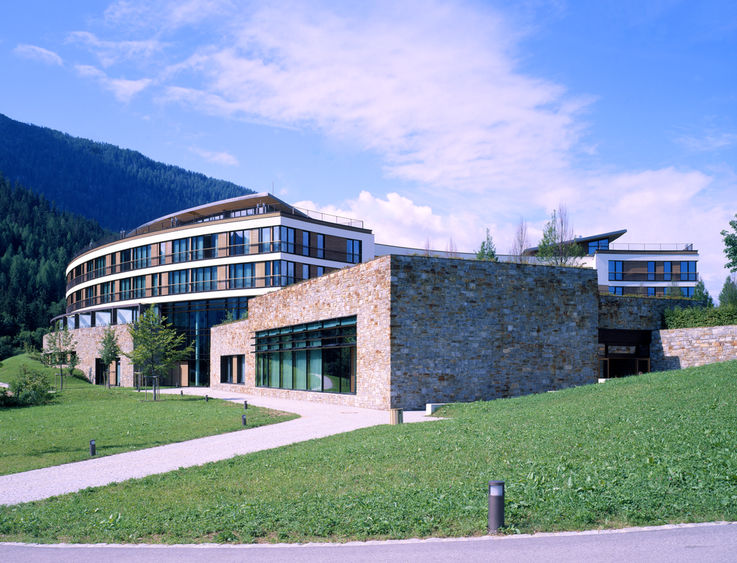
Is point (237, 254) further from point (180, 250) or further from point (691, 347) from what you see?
point (691, 347)

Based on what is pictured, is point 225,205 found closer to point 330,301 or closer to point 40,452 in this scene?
point 330,301

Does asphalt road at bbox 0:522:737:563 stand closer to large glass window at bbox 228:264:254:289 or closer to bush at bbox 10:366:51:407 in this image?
bush at bbox 10:366:51:407

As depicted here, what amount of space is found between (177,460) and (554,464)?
9.05 meters

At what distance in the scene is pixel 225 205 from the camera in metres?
→ 61.6

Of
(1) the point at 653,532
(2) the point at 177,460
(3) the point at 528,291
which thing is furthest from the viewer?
(3) the point at 528,291

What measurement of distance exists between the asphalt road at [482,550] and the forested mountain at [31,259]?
3669 inches

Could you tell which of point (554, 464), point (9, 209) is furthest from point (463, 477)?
point (9, 209)

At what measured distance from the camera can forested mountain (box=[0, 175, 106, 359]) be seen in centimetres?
10956

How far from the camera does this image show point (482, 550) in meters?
7.09

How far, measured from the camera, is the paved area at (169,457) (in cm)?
1236

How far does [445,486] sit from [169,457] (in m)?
8.49

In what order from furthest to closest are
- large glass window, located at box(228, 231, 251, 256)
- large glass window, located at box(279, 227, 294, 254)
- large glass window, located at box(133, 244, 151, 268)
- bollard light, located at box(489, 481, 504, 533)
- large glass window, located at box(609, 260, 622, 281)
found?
large glass window, located at box(609, 260, 622, 281) → large glass window, located at box(133, 244, 151, 268) → large glass window, located at box(228, 231, 251, 256) → large glass window, located at box(279, 227, 294, 254) → bollard light, located at box(489, 481, 504, 533)

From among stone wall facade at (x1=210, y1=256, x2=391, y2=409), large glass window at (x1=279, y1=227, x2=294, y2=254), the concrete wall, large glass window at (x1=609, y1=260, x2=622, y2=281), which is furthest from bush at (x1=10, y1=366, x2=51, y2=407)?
large glass window at (x1=609, y1=260, x2=622, y2=281)

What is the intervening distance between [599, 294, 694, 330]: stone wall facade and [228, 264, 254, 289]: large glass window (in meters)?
31.7
